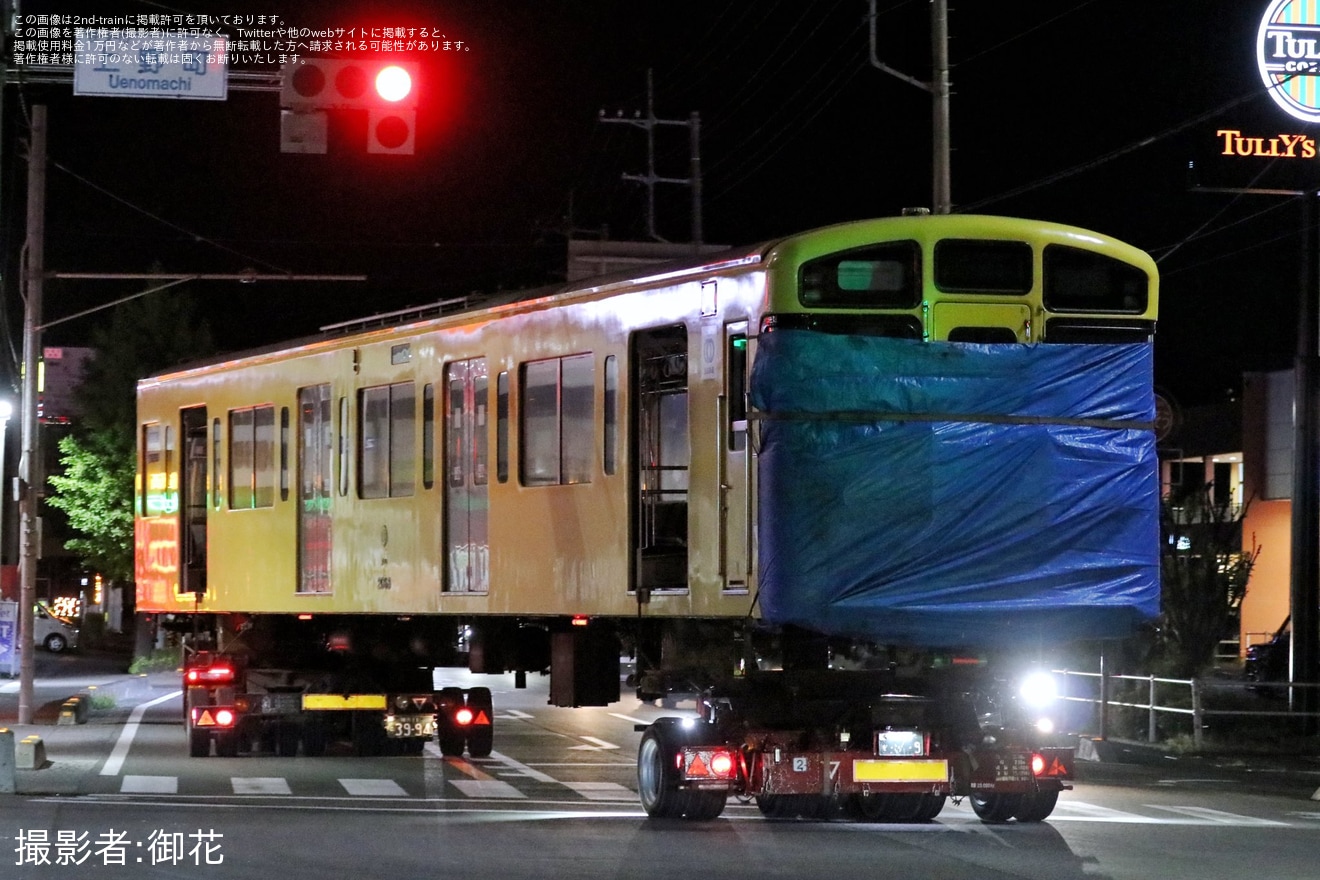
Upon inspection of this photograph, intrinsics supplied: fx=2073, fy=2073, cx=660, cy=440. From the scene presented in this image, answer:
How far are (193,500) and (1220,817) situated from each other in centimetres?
1241

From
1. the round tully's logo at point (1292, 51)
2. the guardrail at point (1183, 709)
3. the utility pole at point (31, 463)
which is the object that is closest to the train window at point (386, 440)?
the guardrail at point (1183, 709)

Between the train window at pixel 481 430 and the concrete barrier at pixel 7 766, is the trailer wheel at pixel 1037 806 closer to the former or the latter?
the train window at pixel 481 430

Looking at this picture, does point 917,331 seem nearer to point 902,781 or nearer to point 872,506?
point 872,506

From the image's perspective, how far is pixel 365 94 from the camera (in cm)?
1819

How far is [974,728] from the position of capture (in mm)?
14133

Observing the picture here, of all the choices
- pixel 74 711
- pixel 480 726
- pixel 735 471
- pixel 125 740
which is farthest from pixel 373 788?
pixel 74 711

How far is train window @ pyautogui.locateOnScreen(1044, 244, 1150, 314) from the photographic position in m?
13.8

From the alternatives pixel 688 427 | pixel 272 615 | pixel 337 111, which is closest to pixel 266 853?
pixel 688 427

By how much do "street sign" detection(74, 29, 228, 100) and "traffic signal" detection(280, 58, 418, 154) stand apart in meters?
2.23

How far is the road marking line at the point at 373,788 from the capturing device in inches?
683

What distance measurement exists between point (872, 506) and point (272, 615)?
10364 millimetres

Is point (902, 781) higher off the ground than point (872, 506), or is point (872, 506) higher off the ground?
point (872, 506)

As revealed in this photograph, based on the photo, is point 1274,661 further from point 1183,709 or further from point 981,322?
point 981,322

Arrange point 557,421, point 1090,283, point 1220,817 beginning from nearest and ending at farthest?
point 1090,283
point 557,421
point 1220,817
